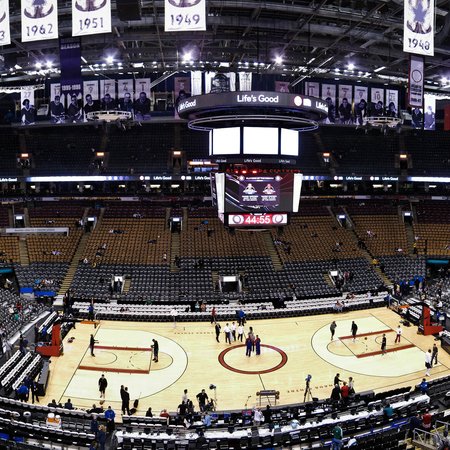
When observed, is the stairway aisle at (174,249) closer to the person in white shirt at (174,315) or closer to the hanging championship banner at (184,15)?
the person in white shirt at (174,315)

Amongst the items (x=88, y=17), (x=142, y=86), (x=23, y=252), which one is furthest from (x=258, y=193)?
(x=23, y=252)

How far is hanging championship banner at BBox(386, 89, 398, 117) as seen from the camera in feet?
98.5

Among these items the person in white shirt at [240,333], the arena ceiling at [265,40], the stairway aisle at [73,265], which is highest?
the arena ceiling at [265,40]

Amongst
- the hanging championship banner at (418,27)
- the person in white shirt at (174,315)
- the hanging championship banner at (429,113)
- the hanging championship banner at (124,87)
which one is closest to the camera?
the hanging championship banner at (418,27)

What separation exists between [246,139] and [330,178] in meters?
23.4

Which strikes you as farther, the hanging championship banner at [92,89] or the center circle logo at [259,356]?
the hanging championship banner at [92,89]

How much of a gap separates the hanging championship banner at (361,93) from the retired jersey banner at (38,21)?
2060 cm

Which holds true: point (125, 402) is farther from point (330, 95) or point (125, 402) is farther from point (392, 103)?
point (392, 103)

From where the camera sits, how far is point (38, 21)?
620 inches

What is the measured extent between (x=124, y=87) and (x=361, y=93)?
52.0ft

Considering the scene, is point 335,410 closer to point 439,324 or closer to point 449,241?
point 439,324

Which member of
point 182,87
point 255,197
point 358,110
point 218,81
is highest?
point 218,81

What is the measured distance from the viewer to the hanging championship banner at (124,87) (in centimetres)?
2897

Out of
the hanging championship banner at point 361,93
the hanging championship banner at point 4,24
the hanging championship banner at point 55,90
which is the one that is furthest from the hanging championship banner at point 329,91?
the hanging championship banner at point 4,24
